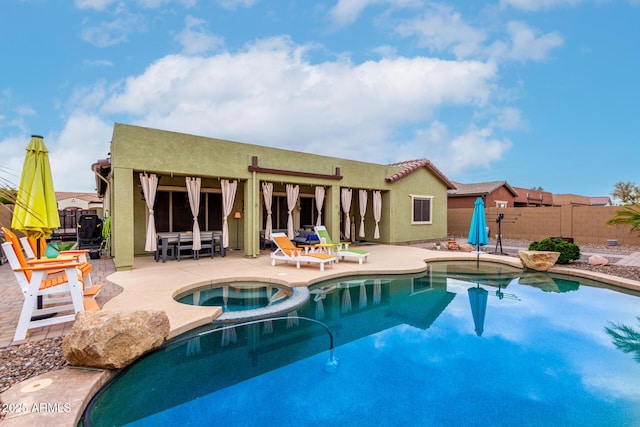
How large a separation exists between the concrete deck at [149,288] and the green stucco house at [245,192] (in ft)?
3.96

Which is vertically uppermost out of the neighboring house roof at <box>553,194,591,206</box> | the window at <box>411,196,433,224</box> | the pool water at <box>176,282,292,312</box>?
the neighboring house roof at <box>553,194,591,206</box>

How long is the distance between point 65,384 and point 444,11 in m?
13.1

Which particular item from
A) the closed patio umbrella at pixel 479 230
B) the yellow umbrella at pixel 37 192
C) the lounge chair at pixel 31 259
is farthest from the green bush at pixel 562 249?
the yellow umbrella at pixel 37 192

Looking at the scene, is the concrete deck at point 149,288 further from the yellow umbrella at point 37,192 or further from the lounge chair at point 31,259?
the yellow umbrella at point 37,192

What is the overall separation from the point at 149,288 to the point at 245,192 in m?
5.15

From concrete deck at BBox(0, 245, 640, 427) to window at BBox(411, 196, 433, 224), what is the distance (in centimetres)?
416

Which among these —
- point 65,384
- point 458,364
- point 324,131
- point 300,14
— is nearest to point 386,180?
point 324,131

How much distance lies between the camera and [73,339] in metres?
3.38

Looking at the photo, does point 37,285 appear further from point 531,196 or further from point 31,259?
point 531,196

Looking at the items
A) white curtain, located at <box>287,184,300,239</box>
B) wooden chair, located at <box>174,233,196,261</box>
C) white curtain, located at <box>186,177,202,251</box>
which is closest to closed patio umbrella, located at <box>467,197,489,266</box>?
white curtain, located at <box>287,184,300,239</box>

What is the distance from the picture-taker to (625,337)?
5.01m

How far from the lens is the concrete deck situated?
9.29 feet

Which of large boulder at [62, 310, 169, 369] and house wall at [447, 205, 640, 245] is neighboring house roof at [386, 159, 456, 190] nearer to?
house wall at [447, 205, 640, 245]

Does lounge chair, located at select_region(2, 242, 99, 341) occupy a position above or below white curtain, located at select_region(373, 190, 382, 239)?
below
